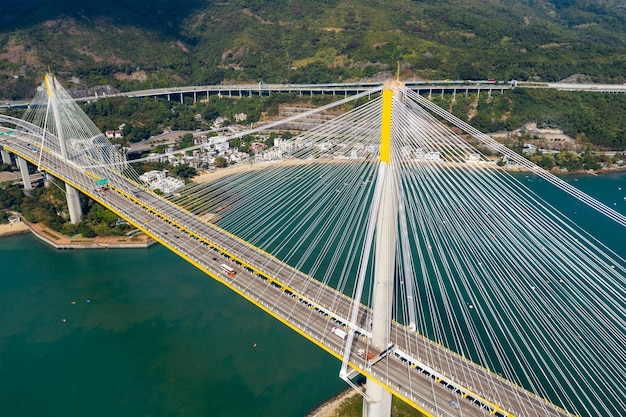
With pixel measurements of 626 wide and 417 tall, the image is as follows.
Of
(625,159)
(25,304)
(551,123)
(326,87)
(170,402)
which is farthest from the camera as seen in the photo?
(326,87)

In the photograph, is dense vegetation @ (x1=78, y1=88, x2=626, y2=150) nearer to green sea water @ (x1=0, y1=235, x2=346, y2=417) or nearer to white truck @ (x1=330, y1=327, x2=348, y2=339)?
green sea water @ (x1=0, y1=235, x2=346, y2=417)

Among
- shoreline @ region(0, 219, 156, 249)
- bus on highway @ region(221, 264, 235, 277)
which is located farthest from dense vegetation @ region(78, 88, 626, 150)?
Result: bus on highway @ region(221, 264, 235, 277)

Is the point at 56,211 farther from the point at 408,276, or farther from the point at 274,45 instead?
the point at 274,45

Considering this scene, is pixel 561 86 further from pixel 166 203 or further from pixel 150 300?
pixel 150 300

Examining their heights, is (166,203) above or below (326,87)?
below

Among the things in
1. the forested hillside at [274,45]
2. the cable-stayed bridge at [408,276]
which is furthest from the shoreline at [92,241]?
the forested hillside at [274,45]

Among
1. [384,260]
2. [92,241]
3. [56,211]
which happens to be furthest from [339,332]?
[56,211]

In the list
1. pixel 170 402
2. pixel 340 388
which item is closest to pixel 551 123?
pixel 340 388
